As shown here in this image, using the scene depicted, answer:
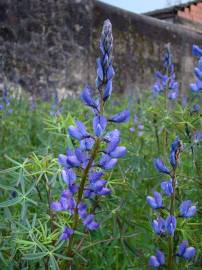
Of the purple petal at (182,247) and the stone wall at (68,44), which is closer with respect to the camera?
the purple petal at (182,247)

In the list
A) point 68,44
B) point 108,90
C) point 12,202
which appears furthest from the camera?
point 68,44

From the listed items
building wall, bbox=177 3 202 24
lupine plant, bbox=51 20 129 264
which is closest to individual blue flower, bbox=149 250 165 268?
lupine plant, bbox=51 20 129 264

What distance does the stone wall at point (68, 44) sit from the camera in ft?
22.7

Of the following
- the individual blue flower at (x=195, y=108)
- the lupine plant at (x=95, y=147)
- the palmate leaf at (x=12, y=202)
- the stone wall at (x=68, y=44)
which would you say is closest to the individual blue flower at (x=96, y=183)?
the lupine plant at (x=95, y=147)

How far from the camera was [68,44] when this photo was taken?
7660mm

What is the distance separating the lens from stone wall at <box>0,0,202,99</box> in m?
6.92

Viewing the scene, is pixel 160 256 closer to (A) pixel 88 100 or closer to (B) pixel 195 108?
(A) pixel 88 100

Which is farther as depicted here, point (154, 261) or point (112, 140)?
point (154, 261)

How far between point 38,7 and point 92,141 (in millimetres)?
6112

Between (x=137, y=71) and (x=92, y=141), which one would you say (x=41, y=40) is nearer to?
(x=137, y=71)

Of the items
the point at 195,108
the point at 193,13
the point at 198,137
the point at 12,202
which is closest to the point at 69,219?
the point at 12,202

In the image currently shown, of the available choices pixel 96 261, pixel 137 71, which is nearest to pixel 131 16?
pixel 137 71

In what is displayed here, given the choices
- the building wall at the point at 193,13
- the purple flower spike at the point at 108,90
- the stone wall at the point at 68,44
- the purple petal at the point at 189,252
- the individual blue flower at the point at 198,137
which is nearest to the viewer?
the purple flower spike at the point at 108,90

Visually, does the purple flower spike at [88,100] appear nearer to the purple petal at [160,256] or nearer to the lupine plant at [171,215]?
the lupine plant at [171,215]
